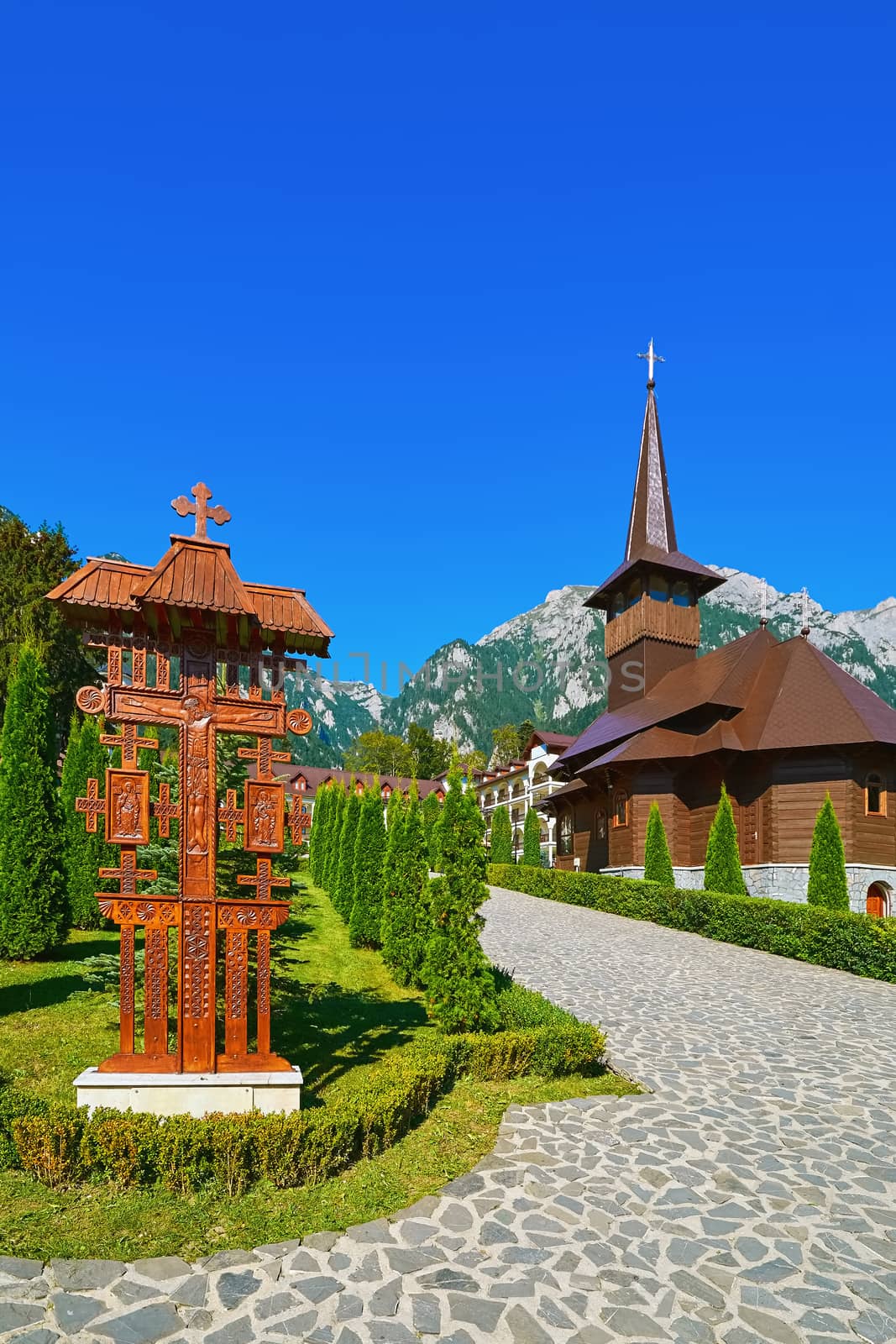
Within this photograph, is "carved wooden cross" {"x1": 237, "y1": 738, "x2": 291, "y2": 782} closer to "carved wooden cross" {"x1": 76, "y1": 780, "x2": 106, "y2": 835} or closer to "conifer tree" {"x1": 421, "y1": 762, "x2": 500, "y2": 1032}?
"carved wooden cross" {"x1": 76, "y1": 780, "x2": 106, "y2": 835}

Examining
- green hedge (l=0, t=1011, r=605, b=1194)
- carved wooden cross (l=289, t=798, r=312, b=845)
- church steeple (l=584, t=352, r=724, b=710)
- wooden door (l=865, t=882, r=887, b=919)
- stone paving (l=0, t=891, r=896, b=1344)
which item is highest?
church steeple (l=584, t=352, r=724, b=710)

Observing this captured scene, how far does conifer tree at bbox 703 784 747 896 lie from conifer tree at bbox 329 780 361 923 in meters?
9.25

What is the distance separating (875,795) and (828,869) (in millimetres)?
6121

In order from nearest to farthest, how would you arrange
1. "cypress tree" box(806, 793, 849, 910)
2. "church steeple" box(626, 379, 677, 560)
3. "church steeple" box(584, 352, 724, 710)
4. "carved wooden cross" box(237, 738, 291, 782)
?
"carved wooden cross" box(237, 738, 291, 782)
"cypress tree" box(806, 793, 849, 910)
"church steeple" box(584, 352, 724, 710)
"church steeple" box(626, 379, 677, 560)

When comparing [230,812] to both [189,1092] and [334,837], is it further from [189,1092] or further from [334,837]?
[334,837]

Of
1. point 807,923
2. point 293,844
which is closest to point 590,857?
point 807,923

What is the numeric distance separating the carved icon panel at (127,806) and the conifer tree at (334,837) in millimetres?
15807

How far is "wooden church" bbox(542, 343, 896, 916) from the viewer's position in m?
21.9

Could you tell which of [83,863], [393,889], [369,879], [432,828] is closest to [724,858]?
[369,879]

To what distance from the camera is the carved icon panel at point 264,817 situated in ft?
19.5

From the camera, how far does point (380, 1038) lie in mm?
8625

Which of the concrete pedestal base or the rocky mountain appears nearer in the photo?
the concrete pedestal base

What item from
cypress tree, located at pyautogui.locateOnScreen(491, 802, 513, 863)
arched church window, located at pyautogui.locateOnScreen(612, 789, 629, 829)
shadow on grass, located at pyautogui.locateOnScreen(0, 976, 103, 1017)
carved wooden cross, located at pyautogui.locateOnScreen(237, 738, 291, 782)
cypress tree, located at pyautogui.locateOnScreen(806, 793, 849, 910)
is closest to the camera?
carved wooden cross, located at pyautogui.locateOnScreen(237, 738, 291, 782)

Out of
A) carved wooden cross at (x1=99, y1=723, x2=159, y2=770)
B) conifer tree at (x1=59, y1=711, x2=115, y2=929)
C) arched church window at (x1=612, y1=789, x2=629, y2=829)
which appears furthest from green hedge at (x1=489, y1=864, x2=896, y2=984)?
conifer tree at (x1=59, y1=711, x2=115, y2=929)
